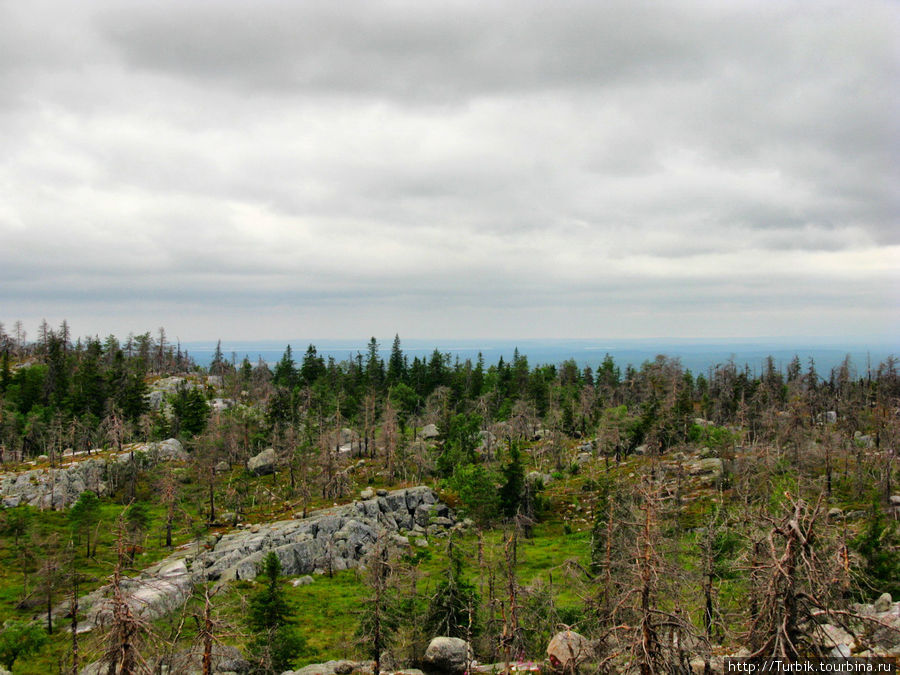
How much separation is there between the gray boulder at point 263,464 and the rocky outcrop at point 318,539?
2296cm

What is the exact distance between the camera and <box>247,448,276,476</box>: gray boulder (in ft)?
297

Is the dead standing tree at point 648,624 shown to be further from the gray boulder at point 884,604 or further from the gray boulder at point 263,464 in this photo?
the gray boulder at point 263,464

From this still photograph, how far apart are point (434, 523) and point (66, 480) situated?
5663 cm

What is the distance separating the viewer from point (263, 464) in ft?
299

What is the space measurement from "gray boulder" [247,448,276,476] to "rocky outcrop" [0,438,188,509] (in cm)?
1134

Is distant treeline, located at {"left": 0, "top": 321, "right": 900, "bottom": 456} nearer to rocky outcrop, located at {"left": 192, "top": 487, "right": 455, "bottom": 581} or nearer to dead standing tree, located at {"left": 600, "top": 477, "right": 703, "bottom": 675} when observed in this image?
rocky outcrop, located at {"left": 192, "top": 487, "right": 455, "bottom": 581}

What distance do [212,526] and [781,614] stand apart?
73.6 metres

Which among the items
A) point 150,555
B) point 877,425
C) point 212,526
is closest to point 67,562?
point 150,555

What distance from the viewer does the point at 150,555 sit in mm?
61281

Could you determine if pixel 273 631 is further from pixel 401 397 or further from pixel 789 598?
pixel 401 397

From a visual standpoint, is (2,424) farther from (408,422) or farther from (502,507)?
(502,507)

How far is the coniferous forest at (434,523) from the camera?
15500mm

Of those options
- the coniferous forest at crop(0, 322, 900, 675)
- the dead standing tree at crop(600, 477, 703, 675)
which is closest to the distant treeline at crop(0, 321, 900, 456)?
the coniferous forest at crop(0, 322, 900, 675)

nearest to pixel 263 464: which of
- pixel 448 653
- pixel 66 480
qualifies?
pixel 66 480
